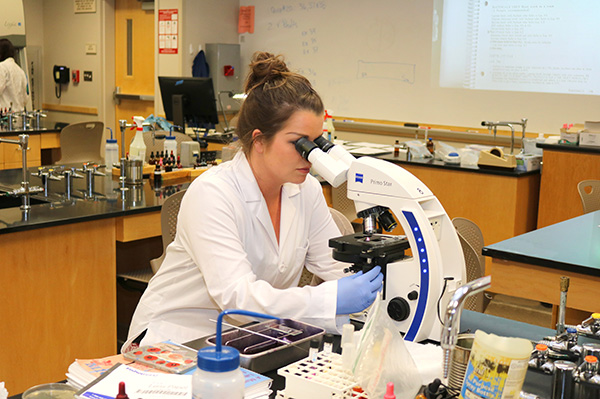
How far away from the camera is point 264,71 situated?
182cm

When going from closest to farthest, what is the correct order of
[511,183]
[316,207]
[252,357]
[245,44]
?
[252,357] < [316,207] < [511,183] < [245,44]

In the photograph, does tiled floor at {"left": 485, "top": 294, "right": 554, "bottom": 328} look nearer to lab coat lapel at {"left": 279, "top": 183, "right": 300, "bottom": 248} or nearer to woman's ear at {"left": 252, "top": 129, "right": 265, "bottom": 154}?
lab coat lapel at {"left": 279, "top": 183, "right": 300, "bottom": 248}

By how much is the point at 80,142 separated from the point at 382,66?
262 cm

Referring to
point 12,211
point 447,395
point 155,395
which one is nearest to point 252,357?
point 155,395

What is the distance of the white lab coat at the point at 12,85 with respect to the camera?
6.25 m

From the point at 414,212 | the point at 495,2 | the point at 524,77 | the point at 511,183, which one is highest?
the point at 495,2

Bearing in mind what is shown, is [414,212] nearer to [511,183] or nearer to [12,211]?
[12,211]

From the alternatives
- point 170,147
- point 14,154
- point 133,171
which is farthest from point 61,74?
point 133,171

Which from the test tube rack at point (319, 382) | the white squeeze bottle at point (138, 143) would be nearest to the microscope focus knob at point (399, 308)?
the test tube rack at point (319, 382)

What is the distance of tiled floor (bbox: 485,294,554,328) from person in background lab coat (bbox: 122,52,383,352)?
248 centimetres

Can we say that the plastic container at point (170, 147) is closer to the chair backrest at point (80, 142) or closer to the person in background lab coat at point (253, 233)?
the chair backrest at point (80, 142)

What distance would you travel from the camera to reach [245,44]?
7.11m

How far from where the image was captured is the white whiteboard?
211 inches

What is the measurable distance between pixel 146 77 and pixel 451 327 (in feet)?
22.2
